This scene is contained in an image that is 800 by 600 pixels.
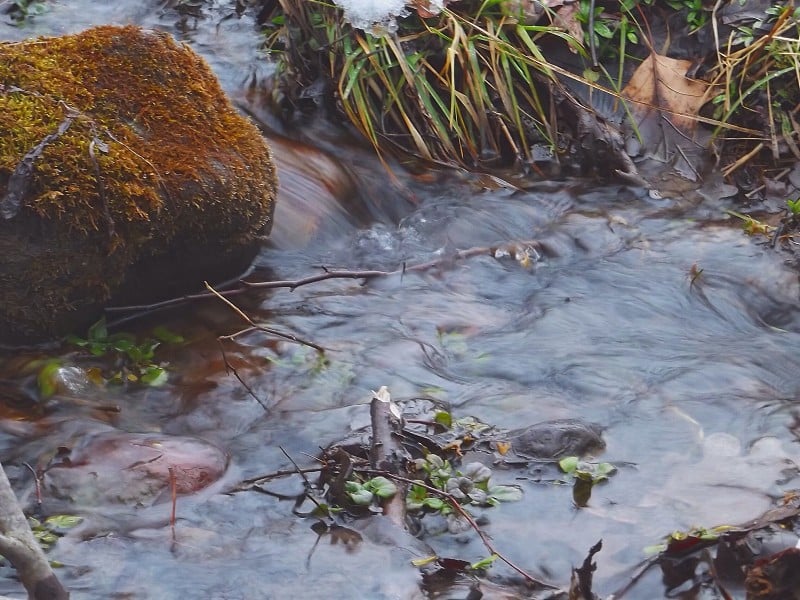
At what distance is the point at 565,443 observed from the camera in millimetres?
2947

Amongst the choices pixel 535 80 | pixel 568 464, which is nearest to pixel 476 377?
pixel 568 464

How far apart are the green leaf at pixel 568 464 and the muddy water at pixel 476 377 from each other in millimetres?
106

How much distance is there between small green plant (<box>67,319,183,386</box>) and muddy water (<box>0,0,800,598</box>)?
7 centimetres

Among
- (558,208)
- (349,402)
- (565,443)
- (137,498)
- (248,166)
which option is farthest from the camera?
(558,208)

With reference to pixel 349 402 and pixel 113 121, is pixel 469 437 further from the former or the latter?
pixel 113 121

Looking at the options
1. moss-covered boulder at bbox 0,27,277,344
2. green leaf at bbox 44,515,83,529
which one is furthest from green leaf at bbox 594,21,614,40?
green leaf at bbox 44,515,83,529

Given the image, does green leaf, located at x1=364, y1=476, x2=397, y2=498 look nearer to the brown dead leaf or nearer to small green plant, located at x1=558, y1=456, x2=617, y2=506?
small green plant, located at x1=558, y1=456, x2=617, y2=506

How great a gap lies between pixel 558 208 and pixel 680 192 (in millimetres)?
679

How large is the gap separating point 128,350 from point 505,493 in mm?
1506

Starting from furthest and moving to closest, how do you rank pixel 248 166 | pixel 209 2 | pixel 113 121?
pixel 209 2, pixel 248 166, pixel 113 121

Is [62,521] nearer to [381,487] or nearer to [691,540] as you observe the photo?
[381,487]

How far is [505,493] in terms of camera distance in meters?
2.73

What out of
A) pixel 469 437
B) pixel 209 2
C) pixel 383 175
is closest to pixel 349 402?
pixel 469 437

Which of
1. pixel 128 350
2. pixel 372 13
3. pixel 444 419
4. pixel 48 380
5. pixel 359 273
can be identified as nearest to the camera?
pixel 444 419
